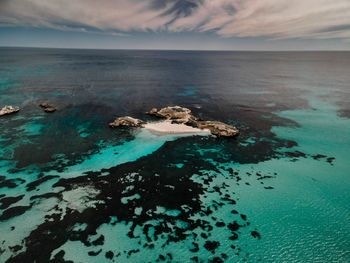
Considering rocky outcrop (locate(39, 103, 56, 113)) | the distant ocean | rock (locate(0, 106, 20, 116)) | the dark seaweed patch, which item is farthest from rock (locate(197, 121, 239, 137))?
rock (locate(0, 106, 20, 116))

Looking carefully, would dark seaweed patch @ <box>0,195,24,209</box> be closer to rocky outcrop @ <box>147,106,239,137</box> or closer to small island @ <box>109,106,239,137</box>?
small island @ <box>109,106,239,137</box>

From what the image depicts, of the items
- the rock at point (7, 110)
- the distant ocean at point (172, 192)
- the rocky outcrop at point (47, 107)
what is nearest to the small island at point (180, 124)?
the distant ocean at point (172, 192)

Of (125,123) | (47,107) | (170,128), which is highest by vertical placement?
(47,107)

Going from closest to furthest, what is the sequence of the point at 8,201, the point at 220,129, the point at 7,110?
the point at 8,201, the point at 220,129, the point at 7,110

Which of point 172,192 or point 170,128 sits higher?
point 170,128

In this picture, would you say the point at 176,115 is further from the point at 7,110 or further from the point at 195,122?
the point at 7,110

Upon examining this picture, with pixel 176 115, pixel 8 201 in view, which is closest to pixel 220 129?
pixel 176 115
